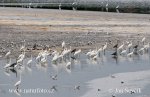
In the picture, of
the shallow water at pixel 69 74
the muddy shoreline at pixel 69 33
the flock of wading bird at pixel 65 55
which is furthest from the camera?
the muddy shoreline at pixel 69 33

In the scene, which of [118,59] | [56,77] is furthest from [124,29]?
[56,77]

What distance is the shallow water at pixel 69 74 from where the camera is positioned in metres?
22.3

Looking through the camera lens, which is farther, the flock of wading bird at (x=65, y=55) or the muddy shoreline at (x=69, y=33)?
the muddy shoreline at (x=69, y=33)

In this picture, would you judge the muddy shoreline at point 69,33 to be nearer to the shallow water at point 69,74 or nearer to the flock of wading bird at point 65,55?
the flock of wading bird at point 65,55

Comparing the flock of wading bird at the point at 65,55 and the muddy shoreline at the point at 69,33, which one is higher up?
the flock of wading bird at the point at 65,55

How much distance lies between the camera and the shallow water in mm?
22328

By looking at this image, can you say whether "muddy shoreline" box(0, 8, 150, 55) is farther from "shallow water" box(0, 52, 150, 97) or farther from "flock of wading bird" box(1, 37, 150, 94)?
"shallow water" box(0, 52, 150, 97)

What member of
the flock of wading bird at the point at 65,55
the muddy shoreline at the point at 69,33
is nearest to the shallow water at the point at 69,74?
the flock of wading bird at the point at 65,55

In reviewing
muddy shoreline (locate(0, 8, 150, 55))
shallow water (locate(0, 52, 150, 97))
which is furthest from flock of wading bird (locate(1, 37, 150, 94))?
muddy shoreline (locate(0, 8, 150, 55))

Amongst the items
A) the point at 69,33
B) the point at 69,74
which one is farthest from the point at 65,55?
the point at 69,33

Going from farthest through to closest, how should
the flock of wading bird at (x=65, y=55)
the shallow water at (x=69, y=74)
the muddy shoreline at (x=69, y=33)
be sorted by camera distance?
the muddy shoreline at (x=69, y=33) < the flock of wading bird at (x=65, y=55) < the shallow water at (x=69, y=74)

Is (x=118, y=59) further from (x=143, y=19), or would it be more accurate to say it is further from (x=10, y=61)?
(x=143, y=19)

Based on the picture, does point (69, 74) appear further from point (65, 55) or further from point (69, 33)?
point (69, 33)

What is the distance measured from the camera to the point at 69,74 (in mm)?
25828
